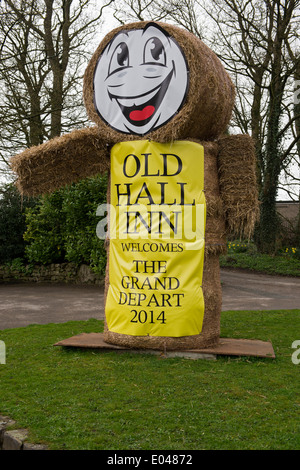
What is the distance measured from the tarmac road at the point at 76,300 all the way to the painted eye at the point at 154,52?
15.0 ft

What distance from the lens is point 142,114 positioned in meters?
5.60

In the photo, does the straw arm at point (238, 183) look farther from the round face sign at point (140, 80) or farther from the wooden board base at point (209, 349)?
the wooden board base at point (209, 349)

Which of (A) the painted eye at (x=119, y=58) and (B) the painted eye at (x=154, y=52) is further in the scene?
(A) the painted eye at (x=119, y=58)

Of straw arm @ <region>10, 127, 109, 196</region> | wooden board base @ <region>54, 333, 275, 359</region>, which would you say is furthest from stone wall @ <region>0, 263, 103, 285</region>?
wooden board base @ <region>54, 333, 275, 359</region>

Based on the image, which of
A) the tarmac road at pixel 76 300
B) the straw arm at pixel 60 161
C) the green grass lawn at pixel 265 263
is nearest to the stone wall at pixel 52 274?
the tarmac road at pixel 76 300

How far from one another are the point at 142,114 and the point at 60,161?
1.20m

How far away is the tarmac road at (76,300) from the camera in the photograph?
28.5 feet

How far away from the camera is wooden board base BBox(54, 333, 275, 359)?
536cm

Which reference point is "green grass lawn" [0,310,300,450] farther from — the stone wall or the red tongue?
the stone wall

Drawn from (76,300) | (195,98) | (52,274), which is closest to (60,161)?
(195,98)

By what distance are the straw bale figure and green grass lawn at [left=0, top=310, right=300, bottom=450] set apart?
627 mm

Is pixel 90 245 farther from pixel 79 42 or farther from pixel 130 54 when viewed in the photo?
pixel 79 42

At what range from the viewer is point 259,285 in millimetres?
13766

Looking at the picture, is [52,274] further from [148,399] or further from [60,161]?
[148,399]
